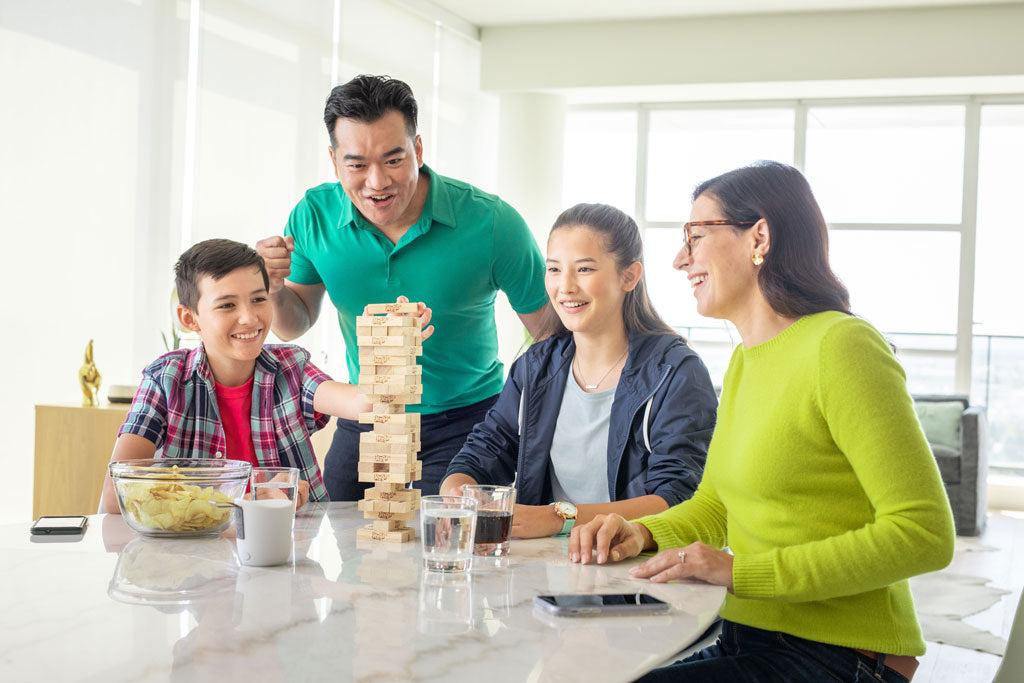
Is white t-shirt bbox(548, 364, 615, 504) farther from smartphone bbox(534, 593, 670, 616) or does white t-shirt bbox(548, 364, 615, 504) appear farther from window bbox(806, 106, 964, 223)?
window bbox(806, 106, 964, 223)

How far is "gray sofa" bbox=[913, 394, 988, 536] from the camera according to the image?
5.98 meters

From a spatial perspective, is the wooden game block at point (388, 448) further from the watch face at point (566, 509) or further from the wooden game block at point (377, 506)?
the watch face at point (566, 509)

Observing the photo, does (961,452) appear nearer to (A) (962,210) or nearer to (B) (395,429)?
(A) (962,210)

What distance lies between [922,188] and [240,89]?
5.12m

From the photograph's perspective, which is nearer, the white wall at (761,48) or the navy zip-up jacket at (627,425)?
the navy zip-up jacket at (627,425)

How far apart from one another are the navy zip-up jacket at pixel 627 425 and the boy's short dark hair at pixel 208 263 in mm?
631

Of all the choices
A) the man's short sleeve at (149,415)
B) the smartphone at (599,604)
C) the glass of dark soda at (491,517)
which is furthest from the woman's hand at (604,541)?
the man's short sleeve at (149,415)

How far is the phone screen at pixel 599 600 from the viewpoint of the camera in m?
1.18

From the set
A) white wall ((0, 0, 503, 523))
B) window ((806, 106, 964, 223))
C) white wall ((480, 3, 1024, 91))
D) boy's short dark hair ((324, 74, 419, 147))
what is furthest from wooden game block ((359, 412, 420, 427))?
window ((806, 106, 964, 223))

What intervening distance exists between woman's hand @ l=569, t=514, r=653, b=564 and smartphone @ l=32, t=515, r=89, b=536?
31.3 inches

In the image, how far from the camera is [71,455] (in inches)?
139

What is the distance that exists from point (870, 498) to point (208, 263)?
1.46 meters

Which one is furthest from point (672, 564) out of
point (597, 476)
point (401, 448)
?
point (597, 476)

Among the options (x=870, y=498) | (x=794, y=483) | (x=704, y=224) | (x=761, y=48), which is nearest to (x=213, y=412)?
(x=704, y=224)
